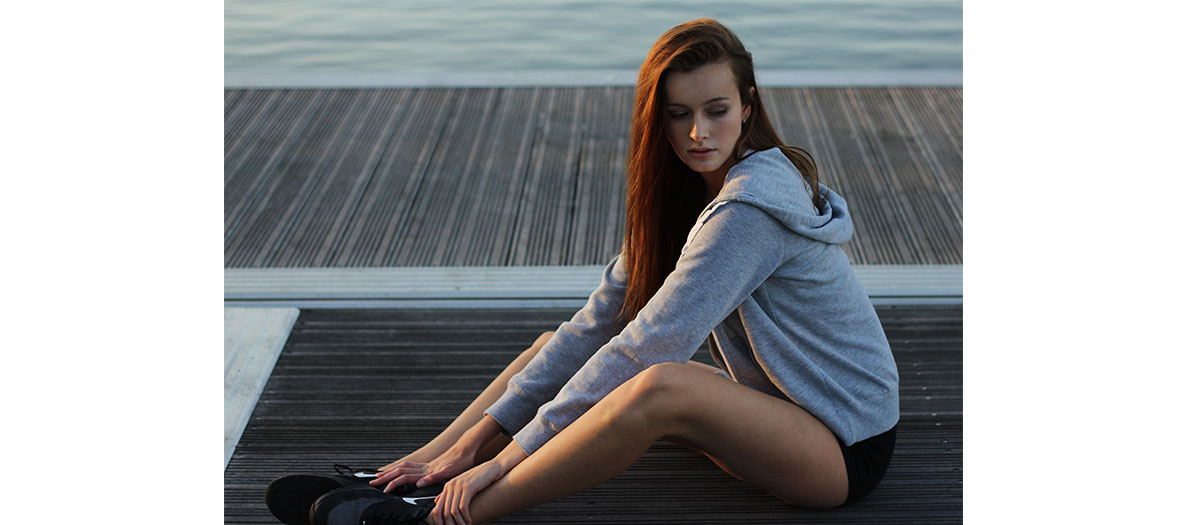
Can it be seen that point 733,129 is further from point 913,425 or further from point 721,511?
point 913,425

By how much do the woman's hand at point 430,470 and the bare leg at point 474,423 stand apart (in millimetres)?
24

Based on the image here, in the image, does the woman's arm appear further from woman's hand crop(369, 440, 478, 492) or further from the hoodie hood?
the hoodie hood

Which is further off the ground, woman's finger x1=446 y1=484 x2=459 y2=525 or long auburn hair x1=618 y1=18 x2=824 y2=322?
long auburn hair x1=618 y1=18 x2=824 y2=322

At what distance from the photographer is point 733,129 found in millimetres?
1522

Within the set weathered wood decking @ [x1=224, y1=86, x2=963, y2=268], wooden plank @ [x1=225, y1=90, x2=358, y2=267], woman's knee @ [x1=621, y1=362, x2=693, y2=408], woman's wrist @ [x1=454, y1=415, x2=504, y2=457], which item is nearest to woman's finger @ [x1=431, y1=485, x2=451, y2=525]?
woman's wrist @ [x1=454, y1=415, x2=504, y2=457]

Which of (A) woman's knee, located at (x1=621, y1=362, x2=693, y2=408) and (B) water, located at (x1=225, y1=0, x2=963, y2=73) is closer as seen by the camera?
(A) woman's knee, located at (x1=621, y1=362, x2=693, y2=408)

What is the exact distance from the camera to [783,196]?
1.47m

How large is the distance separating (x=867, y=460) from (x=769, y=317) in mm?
279

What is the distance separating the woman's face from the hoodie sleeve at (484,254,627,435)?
0.86ft

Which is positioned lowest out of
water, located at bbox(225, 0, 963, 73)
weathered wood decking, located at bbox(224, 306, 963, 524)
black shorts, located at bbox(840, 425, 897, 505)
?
water, located at bbox(225, 0, 963, 73)

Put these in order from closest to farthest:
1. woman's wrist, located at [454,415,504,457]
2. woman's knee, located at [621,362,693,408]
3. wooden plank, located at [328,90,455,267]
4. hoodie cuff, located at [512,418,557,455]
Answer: woman's knee, located at [621,362,693,408] < hoodie cuff, located at [512,418,557,455] < woman's wrist, located at [454,415,504,457] < wooden plank, located at [328,90,455,267]

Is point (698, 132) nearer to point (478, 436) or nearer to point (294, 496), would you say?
point (478, 436)

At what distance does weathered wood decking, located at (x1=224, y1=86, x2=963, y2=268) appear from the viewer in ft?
9.11

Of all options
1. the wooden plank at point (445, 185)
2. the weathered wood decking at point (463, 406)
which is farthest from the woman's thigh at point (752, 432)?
the wooden plank at point (445, 185)
